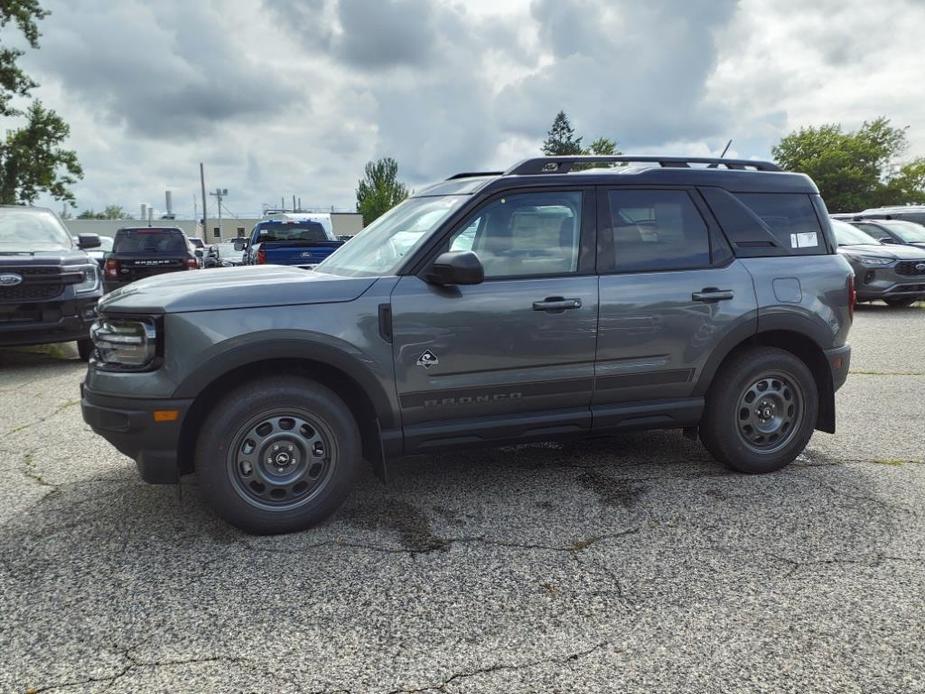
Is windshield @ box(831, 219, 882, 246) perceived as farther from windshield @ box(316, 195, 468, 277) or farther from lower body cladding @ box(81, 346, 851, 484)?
windshield @ box(316, 195, 468, 277)

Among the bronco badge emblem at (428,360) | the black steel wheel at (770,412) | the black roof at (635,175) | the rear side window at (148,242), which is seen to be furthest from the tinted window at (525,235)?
the rear side window at (148,242)

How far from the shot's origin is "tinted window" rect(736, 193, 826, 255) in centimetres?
471

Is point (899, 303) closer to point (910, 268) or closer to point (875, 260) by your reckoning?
point (910, 268)

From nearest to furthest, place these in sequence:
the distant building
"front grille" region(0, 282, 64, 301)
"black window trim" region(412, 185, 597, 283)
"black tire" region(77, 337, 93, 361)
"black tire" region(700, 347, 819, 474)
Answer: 1. "black window trim" region(412, 185, 597, 283)
2. "black tire" region(700, 347, 819, 474)
3. "front grille" region(0, 282, 64, 301)
4. "black tire" region(77, 337, 93, 361)
5. the distant building

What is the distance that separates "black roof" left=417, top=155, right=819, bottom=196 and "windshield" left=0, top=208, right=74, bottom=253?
20.8 feet

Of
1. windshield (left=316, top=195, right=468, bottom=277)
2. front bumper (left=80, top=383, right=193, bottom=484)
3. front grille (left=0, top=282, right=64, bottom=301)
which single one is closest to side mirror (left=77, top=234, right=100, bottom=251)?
front grille (left=0, top=282, right=64, bottom=301)

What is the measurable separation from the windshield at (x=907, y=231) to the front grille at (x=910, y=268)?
166cm

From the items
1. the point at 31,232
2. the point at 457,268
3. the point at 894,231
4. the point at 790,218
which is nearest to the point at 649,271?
the point at 790,218

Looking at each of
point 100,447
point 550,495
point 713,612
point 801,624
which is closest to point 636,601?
point 713,612

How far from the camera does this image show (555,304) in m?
4.09

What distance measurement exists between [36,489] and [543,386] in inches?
121

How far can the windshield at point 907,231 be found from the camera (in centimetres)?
1479

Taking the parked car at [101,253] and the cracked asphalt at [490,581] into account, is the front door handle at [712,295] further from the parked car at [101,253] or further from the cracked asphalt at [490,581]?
the parked car at [101,253]

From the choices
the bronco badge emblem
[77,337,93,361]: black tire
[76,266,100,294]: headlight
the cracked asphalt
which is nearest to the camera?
the cracked asphalt
